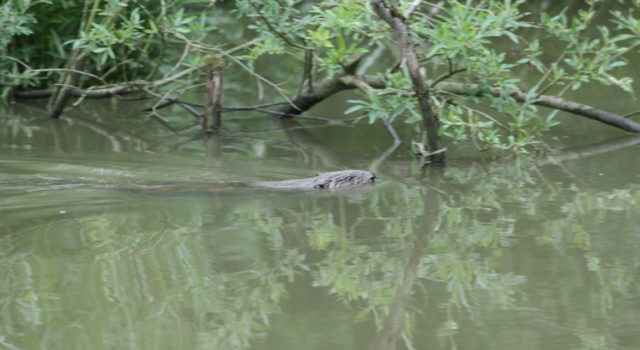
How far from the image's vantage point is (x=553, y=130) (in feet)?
27.2

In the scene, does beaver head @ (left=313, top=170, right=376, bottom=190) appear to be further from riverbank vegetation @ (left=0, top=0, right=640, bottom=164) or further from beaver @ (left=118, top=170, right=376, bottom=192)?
riverbank vegetation @ (left=0, top=0, right=640, bottom=164)

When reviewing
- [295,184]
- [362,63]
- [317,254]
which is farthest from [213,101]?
[317,254]

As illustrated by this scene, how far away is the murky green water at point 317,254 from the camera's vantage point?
3691 millimetres

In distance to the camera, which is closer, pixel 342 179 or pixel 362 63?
pixel 342 179

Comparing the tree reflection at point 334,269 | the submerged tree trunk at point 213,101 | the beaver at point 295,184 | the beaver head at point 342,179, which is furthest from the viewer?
the submerged tree trunk at point 213,101

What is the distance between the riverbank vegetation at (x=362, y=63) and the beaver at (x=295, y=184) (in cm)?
62

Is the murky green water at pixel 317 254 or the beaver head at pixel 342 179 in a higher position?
the beaver head at pixel 342 179

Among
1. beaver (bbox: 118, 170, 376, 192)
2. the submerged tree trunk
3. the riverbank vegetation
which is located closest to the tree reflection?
beaver (bbox: 118, 170, 376, 192)

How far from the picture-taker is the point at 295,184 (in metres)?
6.32

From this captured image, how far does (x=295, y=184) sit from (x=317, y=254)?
1.64 metres

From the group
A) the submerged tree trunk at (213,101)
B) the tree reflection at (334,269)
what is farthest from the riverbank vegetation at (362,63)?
the tree reflection at (334,269)

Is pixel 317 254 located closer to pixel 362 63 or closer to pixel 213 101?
pixel 213 101

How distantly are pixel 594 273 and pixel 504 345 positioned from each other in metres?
1.06

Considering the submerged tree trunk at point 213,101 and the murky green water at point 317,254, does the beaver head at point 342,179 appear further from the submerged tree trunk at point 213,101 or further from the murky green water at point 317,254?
the submerged tree trunk at point 213,101
